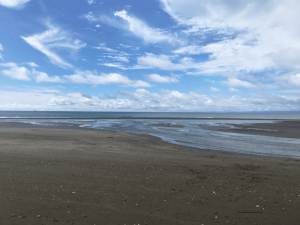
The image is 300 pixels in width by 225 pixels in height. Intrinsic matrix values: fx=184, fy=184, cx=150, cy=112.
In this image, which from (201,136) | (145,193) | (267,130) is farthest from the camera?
(267,130)

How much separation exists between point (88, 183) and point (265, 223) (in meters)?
6.04

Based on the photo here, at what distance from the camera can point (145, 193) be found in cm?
654

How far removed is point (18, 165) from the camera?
944cm

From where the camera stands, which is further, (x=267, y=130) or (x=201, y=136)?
(x=267, y=130)

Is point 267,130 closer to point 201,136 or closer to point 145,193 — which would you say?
point 201,136

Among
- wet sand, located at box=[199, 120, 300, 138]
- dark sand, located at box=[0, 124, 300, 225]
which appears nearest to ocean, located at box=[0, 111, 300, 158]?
wet sand, located at box=[199, 120, 300, 138]

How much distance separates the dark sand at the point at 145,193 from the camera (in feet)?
16.7

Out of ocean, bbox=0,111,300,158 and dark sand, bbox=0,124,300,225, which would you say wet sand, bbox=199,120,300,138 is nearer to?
ocean, bbox=0,111,300,158

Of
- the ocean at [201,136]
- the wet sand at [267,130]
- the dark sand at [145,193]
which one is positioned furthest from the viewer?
the wet sand at [267,130]

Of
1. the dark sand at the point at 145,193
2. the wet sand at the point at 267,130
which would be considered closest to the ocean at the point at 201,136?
the wet sand at the point at 267,130

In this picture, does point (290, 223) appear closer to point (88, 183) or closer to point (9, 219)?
point (88, 183)

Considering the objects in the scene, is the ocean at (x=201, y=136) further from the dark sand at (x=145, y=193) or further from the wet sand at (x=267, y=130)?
the dark sand at (x=145, y=193)

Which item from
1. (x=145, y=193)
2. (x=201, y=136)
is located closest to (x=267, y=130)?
(x=201, y=136)

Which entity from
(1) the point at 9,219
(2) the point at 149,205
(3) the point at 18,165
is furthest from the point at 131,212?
(3) the point at 18,165
